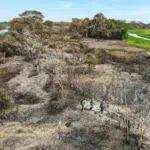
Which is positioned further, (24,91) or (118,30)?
(118,30)

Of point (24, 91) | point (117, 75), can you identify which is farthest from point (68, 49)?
point (24, 91)

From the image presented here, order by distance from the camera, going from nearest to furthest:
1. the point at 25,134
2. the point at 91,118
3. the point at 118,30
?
the point at 25,134
the point at 91,118
the point at 118,30

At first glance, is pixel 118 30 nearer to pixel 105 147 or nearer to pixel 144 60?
pixel 144 60

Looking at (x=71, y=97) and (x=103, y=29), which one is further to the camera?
(x=103, y=29)

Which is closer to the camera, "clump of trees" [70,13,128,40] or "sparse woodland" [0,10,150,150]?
"sparse woodland" [0,10,150,150]

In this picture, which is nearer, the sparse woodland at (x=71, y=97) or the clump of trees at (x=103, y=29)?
the sparse woodland at (x=71, y=97)

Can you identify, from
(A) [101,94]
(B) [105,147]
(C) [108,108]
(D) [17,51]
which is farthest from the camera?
(D) [17,51]

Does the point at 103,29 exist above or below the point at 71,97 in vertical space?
above

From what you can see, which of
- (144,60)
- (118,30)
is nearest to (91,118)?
(144,60)
